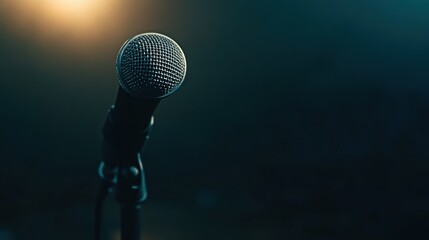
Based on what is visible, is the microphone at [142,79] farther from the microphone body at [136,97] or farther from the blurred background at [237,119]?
the blurred background at [237,119]

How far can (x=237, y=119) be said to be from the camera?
95.6 inches

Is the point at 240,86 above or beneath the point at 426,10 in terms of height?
beneath

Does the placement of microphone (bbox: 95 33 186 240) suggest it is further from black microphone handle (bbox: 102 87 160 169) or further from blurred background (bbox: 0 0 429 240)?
blurred background (bbox: 0 0 429 240)

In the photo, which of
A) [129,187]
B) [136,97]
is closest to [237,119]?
[129,187]

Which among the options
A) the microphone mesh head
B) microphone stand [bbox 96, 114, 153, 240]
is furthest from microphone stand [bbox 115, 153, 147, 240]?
the microphone mesh head

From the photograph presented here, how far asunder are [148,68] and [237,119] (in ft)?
5.61

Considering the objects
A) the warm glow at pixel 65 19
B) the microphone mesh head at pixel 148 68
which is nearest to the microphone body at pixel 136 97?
the microphone mesh head at pixel 148 68

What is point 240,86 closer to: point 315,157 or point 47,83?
point 315,157

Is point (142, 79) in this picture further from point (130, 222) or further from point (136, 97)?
point (130, 222)

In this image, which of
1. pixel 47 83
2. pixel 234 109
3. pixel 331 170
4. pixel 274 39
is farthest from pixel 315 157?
pixel 47 83

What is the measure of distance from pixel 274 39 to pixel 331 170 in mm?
930

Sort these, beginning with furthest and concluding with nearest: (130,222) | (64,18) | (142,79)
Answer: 1. (64,18)
2. (130,222)
3. (142,79)

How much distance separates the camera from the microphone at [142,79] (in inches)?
28.7

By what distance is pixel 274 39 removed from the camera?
2.10 meters
